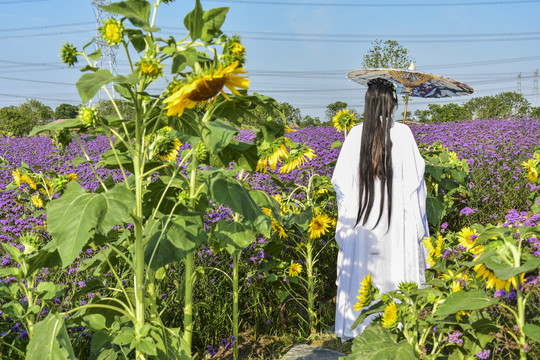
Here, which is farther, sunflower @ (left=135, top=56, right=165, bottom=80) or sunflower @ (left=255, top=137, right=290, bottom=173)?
sunflower @ (left=255, top=137, right=290, bottom=173)

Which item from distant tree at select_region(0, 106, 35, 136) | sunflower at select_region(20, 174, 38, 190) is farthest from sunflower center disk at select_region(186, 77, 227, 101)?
distant tree at select_region(0, 106, 35, 136)

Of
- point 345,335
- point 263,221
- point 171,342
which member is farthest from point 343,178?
point 171,342

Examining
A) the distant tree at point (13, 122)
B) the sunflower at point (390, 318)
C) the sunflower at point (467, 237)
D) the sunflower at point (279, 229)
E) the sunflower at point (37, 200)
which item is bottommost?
the sunflower at point (390, 318)

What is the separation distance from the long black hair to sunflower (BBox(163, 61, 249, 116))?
1959 mm

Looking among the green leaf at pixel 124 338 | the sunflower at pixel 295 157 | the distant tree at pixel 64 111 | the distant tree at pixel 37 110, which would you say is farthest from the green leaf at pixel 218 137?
the distant tree at pixel 64 111

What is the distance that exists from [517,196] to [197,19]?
196 inches

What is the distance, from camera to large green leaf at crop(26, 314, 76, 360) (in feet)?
3.51

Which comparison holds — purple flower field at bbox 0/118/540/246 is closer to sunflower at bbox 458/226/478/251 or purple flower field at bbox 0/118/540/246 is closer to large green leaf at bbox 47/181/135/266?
sunflower at bbox 458/226/478/251

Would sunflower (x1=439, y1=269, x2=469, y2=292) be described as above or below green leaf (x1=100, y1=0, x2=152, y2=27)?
below

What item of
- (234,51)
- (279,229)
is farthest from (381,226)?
(234,51)

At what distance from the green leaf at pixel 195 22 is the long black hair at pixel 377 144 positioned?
2.02 metres

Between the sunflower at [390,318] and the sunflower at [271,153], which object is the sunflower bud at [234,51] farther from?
the sunflower at [271,153]

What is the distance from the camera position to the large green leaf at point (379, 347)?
4.44 ft

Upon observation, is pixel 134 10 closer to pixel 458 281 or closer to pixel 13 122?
pixel 458 281
